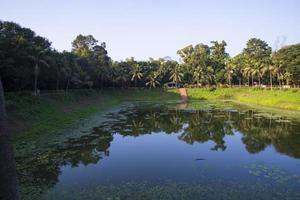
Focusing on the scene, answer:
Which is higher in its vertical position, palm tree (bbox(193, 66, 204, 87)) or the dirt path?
palm tree (bbox(193, 66, 204, 87))

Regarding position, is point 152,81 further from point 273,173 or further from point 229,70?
point 273,173

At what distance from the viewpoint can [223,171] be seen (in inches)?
650

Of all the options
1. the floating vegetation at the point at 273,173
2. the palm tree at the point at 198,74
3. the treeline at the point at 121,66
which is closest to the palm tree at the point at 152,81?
the treeline at the point at 121,66

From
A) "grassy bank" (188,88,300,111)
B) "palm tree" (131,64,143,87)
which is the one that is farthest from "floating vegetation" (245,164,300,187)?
"palm tree" (131,64,143,87)

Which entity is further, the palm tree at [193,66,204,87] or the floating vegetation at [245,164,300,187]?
the palm tree at [193,66,204,87]

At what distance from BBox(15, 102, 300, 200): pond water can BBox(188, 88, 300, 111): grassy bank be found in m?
21.4

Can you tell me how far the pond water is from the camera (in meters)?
13.1

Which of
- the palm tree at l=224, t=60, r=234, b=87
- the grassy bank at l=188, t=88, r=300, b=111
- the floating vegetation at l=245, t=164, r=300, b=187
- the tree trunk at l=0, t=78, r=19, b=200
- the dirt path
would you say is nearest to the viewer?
the tree trunk at l=0, t=78, r=19, b=200

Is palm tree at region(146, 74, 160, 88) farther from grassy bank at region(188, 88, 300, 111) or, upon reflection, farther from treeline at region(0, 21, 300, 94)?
grassy bank at region(188, 88, 300, 111)

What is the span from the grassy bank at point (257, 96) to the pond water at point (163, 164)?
841 inches

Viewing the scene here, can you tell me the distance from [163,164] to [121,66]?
8210cm

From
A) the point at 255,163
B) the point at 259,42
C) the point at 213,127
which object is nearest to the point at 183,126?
the point at 213,127

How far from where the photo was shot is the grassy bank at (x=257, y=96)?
169 ft

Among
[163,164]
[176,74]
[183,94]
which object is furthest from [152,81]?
[163,164]
